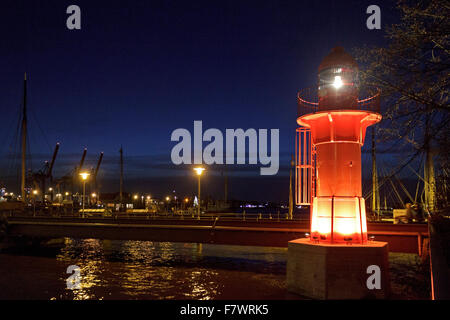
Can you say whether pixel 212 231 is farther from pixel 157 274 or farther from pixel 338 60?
pixel 338 60

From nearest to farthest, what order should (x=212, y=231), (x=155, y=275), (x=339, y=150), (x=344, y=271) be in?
(x=344, y=271), (x=339, y=150), (x=155, y=275), (x=212, y=231)

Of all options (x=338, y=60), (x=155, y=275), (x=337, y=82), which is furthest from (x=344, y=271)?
(x=155, y=275)

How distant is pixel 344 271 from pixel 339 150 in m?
5.86

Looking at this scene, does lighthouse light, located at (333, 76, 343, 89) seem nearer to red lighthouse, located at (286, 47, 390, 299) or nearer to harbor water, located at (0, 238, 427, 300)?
red lighthouse, located at (286, 47, 390, 299)

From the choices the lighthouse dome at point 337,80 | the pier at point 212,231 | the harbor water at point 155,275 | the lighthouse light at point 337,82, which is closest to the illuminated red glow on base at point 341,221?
the harbor water at point 155,275

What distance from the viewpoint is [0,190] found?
476 feet

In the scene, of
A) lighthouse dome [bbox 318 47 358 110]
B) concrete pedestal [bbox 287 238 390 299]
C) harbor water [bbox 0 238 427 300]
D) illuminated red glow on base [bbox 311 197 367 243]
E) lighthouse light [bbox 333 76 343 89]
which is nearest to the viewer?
concrete pedestal [bbox 287 238 390 299]

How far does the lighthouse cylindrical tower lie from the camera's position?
19547 mm

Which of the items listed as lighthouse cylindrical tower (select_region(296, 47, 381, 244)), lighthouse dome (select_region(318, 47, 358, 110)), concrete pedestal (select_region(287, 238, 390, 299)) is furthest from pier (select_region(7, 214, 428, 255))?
lighthouse dome (select_region(318, 47, 358, 110))

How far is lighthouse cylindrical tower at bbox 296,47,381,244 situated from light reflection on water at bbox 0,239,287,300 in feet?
16.8

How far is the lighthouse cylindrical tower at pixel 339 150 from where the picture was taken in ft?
64.1

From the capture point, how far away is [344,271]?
18016mm

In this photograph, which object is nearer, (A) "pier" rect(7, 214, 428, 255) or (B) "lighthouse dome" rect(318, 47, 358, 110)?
(B) "lighthouse dome" rect(318, 47, 358, 110)
